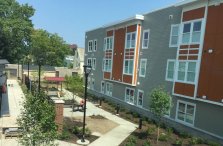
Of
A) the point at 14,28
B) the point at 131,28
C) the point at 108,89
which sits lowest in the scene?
the point at 108,89

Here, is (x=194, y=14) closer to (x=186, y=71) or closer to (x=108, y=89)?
(x=186, y=71)

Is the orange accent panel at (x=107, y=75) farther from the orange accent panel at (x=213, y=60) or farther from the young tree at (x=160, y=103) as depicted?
the young tree at (x=160, y=103)

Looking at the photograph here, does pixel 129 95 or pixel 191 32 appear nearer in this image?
pixel 191 32

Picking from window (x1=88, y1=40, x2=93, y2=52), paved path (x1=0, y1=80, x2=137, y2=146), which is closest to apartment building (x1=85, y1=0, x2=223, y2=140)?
paved path (x1=0, y1=80, x2=137, y2=146)

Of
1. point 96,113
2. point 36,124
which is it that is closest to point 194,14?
point 96,113

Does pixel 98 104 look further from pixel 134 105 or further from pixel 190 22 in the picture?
pixel 190 22

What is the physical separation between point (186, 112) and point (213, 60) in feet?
17.2

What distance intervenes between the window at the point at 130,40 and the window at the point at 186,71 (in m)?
8.46

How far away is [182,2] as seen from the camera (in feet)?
72.3

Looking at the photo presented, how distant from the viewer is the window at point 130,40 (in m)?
30.3

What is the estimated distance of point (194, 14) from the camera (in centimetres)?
2139

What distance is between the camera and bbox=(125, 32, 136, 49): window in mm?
30284

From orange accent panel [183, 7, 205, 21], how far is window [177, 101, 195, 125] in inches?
277

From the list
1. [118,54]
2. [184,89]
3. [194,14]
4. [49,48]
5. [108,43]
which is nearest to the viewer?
[194,14]
